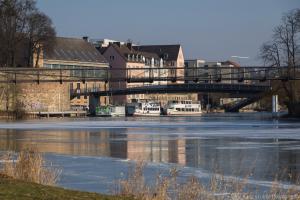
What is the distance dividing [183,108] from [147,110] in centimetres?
1562

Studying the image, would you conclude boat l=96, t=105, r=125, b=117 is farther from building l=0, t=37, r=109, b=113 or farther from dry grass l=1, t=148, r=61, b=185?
dry grass l=1, t=148, r=61, b=185

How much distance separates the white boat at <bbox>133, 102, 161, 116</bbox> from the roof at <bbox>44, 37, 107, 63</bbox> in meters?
22.0

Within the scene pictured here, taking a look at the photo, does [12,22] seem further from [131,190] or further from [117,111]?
[131,190]

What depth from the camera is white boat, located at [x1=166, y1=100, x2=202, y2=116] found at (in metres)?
154

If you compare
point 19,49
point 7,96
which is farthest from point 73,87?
point 7,96

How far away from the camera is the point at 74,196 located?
42.8ft

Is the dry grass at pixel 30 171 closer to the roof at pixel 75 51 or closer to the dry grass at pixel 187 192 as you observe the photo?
the dry grass at pixel 187 192

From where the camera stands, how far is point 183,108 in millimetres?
157625

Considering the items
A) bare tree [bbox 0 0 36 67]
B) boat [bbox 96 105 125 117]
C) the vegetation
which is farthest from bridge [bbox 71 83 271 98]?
the vegetation

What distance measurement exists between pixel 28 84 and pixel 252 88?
3627 cm

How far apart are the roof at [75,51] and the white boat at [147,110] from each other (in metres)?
22.0

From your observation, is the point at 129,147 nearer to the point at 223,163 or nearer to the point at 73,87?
the point at 223,163

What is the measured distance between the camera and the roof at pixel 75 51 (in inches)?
6161

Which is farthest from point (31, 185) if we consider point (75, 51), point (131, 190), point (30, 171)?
point (75, 51)
